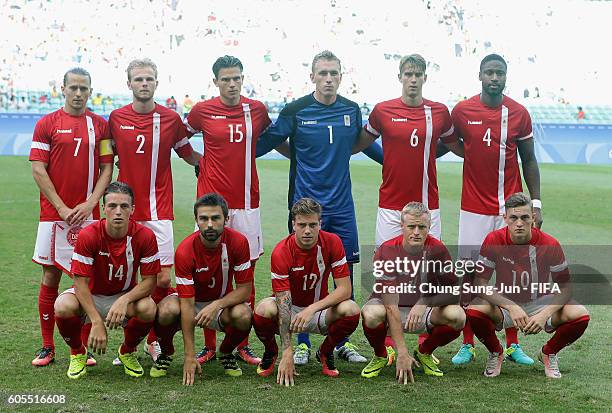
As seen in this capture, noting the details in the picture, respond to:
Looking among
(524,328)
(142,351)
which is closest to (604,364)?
(524,328)

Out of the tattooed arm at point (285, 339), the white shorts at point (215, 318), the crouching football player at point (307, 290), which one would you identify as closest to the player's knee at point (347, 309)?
the crouching football player at point (307, 290)

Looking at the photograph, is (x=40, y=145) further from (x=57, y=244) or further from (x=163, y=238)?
(x=163, y=238)

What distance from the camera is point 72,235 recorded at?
15.9 ft

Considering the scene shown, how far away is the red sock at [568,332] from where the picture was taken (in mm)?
4355

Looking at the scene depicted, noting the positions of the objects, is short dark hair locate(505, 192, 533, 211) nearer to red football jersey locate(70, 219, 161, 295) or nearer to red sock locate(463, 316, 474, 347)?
red sock locate(463, 316, 474, 347)

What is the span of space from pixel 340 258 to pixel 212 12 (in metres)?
30.0

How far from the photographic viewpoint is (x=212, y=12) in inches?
1304

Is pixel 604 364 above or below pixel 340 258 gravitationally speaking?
below

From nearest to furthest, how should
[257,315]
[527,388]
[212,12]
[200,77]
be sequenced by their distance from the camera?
[527,388], [257,315], [200,77], [212,12]

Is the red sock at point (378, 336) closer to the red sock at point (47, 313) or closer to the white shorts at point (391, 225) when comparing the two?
the white shorts at point (391, 225)

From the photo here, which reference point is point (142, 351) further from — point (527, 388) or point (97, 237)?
point (527, 388)

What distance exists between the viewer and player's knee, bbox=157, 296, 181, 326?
173 inches

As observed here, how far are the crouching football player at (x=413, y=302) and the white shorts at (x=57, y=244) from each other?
71.4 inches

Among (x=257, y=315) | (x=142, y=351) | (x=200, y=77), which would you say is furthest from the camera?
(x=200, y=77)
